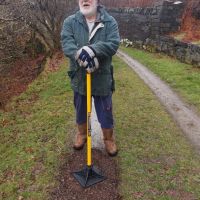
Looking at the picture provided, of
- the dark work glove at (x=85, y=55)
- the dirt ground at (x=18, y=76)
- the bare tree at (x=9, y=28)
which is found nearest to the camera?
the dark work glove at (x=85, y=55)

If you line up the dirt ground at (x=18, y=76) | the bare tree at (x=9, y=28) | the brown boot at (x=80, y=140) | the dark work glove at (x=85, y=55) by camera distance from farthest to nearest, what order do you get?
the dirt ground at (x=18, y=76) < the bare tree at (x=9, y=28) < the brown boot at (x=80, y=140) < the dark work glove at (x=85, y=55)

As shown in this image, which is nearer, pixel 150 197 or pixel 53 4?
→ pixel 150 197

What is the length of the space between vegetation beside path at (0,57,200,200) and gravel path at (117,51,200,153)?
19 cm

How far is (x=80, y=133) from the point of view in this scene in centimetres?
567

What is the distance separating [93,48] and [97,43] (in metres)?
0.15

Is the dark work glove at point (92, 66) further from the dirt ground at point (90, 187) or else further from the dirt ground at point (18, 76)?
the dirt ground at point (18, 76)

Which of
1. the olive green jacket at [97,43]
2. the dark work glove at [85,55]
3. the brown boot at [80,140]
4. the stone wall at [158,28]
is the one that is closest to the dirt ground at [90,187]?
the brown boot at [80,140]

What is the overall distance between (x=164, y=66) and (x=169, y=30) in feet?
14.0

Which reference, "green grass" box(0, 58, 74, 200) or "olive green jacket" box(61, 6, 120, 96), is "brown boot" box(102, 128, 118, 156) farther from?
"olive green jacket" box(61, 6, 120, 96)

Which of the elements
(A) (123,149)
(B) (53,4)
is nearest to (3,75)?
(B) (53,4)

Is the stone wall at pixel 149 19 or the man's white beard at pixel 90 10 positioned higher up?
the man's white beard at pixel 90 10

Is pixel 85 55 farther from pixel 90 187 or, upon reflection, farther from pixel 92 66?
pixel 90 187

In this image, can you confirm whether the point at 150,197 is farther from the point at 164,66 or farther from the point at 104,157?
the point at 164,66

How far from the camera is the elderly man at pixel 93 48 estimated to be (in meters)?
4.58
